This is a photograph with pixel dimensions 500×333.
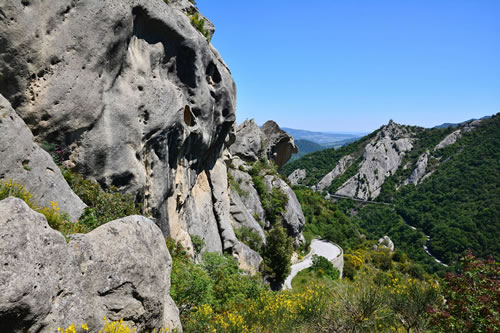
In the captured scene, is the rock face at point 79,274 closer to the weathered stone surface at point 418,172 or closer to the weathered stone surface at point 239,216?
the weathered stone surface at point 239,216

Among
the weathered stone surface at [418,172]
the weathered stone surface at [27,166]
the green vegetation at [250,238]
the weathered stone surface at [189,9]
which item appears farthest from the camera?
the weathered stone surface at [418,172]

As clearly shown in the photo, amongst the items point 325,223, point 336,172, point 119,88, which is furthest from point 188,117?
point 336,172

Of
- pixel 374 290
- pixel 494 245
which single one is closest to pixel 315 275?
pixel 374 290

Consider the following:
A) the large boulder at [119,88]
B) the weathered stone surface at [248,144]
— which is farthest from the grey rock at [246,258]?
the weathered stone surface at [248,144]

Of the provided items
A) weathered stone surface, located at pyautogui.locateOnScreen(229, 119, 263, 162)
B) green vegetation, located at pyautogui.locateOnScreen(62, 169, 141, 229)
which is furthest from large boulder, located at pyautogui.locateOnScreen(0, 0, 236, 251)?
weathered stone surface, located at pyautogui.locateOnScreen(229, 119, 263, 162)

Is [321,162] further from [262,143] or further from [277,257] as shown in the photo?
[277,257]

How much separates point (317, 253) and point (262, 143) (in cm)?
1638

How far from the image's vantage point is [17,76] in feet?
33.9

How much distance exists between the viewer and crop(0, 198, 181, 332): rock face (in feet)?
15.5

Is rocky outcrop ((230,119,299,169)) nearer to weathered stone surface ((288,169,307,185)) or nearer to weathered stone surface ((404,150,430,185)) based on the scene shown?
weathered stone surface ((404,150,430,185))

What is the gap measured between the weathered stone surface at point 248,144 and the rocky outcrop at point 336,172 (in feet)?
254

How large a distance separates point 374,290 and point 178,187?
12.8m

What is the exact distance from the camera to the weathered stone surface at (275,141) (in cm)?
4859

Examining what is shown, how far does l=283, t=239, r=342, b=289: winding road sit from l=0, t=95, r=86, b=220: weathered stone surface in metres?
19.9
